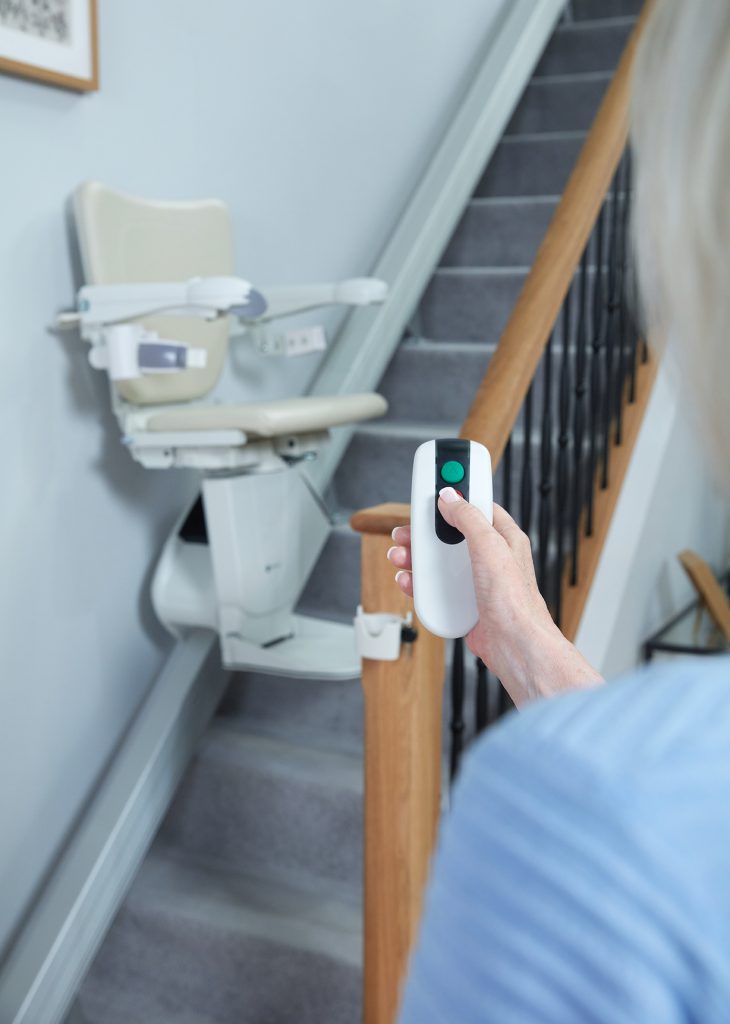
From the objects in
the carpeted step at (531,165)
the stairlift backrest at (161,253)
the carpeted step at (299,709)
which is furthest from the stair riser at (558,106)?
the carpeted step at (299,709)

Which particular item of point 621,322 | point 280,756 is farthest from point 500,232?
point 280,756

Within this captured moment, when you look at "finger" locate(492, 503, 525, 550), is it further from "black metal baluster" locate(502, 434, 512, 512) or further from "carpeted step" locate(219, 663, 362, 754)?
"carpeted step" locate(219, 663, 362, 754)

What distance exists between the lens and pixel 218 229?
7.67 ft

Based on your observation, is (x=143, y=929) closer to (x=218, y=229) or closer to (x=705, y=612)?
(x=218, y=229)

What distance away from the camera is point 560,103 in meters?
3.70

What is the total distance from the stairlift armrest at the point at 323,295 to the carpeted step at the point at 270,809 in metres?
0.96

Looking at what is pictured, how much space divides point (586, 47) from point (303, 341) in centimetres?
208

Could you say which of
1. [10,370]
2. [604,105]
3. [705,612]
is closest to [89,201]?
[10,370]

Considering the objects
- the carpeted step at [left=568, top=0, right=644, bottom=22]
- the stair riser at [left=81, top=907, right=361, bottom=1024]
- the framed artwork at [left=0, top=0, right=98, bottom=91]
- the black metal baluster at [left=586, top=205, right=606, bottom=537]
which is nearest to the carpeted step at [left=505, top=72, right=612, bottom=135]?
the carpeted step at [left=568, top=0, right=644, bottom=22]

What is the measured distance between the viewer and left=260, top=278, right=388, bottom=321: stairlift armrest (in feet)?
7.36

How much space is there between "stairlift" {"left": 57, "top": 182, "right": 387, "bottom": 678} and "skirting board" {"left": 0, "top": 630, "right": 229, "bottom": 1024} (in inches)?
6.0

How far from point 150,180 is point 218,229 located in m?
0.18

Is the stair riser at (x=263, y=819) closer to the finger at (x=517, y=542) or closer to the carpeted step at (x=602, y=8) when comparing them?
the finger at (x=517, y=542)

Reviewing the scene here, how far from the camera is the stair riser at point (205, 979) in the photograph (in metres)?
1.97
